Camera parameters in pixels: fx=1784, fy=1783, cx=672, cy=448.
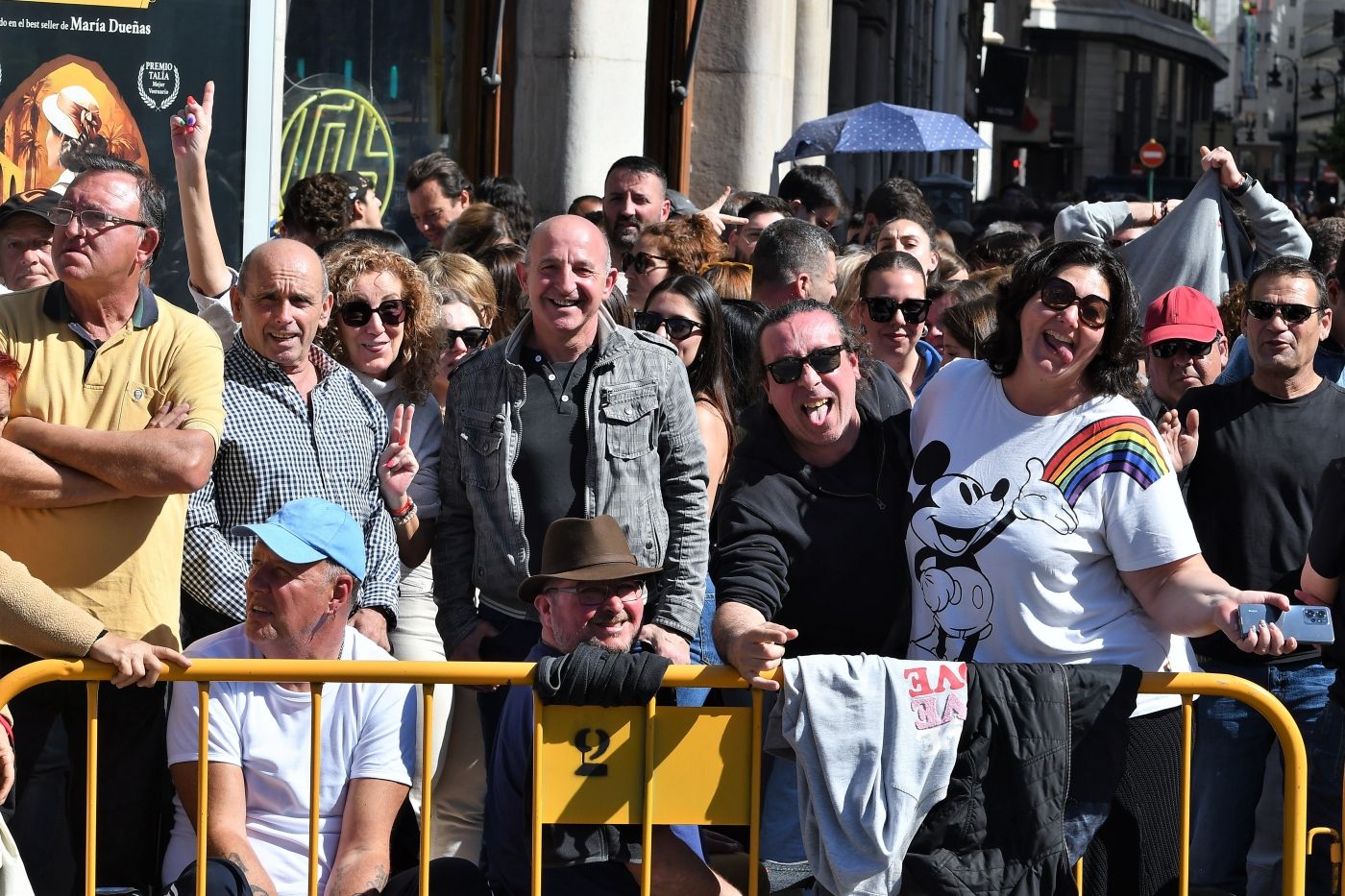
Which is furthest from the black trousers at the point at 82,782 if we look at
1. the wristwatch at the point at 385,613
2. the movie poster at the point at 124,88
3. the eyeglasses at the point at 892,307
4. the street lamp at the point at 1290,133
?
the street lamp at the point at 1290,133

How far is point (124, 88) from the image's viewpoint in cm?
750

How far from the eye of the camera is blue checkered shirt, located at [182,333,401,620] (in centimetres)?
489

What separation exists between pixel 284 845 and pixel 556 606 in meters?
0.88

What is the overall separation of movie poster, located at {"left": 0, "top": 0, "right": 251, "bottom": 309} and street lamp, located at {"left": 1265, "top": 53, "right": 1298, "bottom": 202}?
53894mm

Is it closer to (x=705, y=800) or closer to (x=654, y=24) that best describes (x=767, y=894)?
(x=705, y=800)

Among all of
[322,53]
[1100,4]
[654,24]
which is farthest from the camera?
[1100,4]

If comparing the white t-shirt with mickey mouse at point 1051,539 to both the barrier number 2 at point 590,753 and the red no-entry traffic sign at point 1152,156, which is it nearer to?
the barrier number 2 at point 590,753

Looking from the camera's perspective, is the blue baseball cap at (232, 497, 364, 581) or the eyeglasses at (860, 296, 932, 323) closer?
the blue baseball cap at (232, 497, 364, 581)

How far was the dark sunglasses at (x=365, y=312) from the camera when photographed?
5.63m

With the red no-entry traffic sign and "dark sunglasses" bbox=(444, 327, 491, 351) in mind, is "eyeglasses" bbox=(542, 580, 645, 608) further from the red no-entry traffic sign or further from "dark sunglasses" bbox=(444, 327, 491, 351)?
the red no-entry traffic sign

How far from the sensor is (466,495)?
5238 millimetres

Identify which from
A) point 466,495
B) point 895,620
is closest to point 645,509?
point 466,495

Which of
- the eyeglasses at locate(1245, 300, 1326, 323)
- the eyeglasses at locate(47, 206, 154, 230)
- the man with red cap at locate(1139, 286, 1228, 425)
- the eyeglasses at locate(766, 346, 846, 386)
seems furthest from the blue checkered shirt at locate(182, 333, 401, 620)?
the eyeglasses at locate(1245, 300, 1326, 323)

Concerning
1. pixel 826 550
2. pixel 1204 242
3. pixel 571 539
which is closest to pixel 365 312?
pixel 571 539
